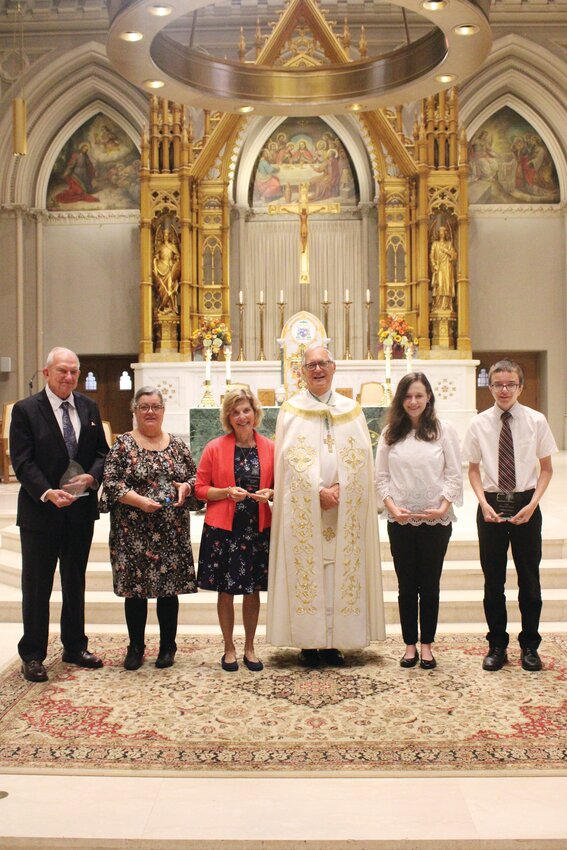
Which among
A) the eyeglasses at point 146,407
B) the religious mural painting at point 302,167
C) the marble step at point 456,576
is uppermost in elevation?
the religious mural painting at point 302,167

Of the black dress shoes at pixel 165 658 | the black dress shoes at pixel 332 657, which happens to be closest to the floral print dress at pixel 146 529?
the black dress shoes at pixel 165 658

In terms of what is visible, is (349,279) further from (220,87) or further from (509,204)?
(220,87)

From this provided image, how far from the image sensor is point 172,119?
11875mm

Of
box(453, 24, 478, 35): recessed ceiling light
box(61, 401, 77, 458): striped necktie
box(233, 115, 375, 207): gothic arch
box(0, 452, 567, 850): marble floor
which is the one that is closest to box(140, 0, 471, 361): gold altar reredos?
box(233, 115, 375, 207): gothic arch

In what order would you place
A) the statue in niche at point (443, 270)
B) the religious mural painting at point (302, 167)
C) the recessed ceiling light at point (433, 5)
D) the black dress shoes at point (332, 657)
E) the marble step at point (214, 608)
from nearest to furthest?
the black dress shoes at point (332, 657)
the recessed ceiling light at point (433, 5)
the marble step at point (214, 608)
the statue in niche at point (443, 270)
the religious mural painting at point (302, 167)

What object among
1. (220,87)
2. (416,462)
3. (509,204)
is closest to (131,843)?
(416,462)

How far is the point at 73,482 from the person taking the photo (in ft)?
14.5

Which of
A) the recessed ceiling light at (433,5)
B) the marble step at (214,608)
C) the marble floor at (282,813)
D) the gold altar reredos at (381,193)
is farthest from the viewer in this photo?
the gold altar reredos at (381,193)

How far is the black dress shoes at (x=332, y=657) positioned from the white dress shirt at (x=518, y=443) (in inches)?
48.8

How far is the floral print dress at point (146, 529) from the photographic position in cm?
446

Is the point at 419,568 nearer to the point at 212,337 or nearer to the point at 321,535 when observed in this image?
the point at 321,535

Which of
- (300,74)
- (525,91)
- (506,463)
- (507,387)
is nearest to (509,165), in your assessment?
(525,91)

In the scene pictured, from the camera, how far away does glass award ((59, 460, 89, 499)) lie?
4414 millimetres

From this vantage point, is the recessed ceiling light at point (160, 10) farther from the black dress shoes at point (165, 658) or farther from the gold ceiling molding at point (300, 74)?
the black dress shoes at point (165, 658)
